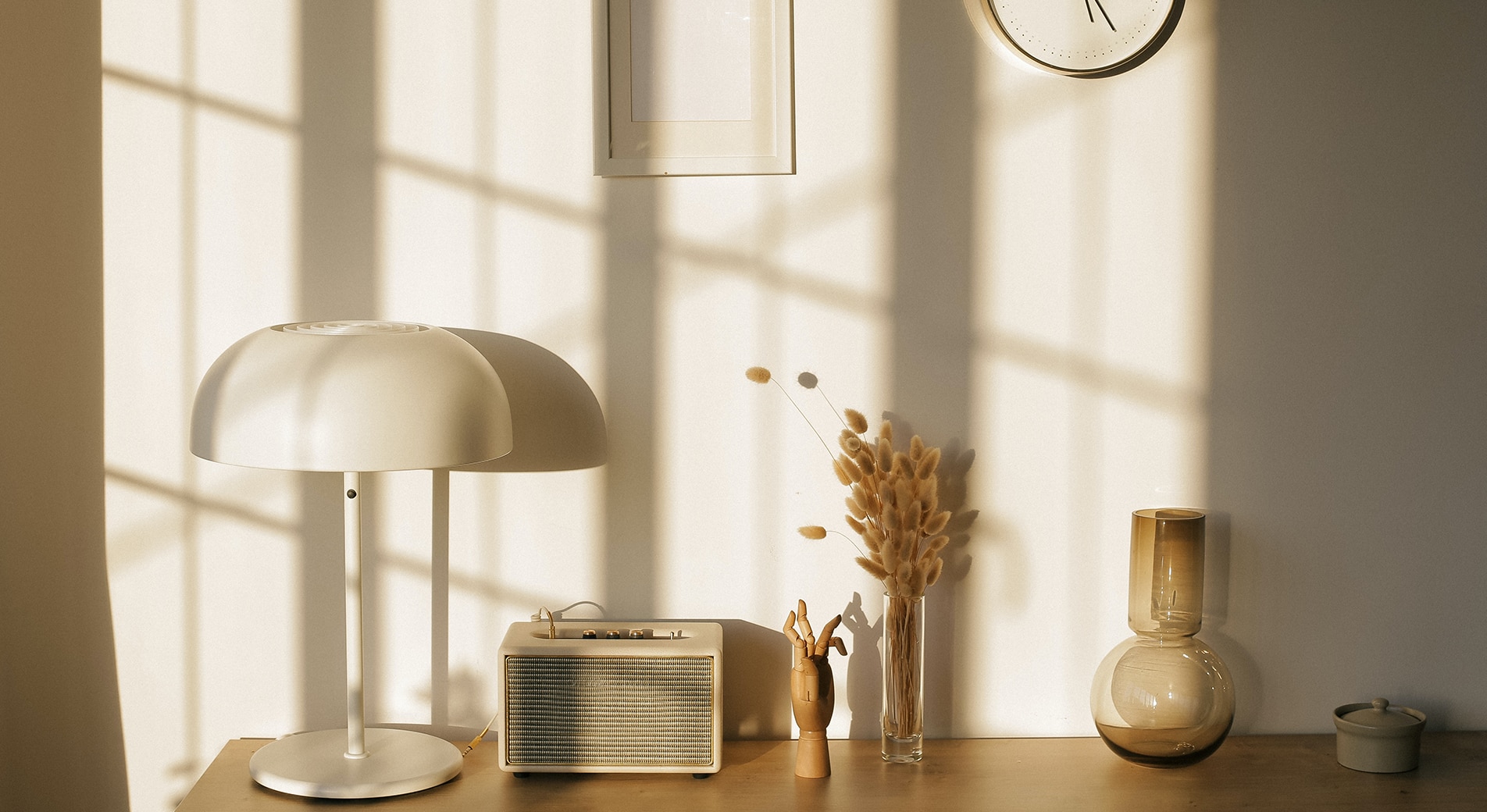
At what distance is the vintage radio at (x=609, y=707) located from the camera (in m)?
1.87

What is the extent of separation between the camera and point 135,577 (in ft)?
6.70

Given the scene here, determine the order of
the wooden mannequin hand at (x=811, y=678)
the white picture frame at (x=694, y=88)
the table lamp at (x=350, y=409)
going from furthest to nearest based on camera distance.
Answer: the white picture frame at (x=694, y=88) < the wooden mannequin hand at (x=811, y=678) < the table lamp at (x=350, y=409)

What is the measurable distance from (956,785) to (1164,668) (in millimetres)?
406

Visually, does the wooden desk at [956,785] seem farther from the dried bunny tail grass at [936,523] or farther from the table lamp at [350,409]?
the dried bunny tail grass at [936,523]

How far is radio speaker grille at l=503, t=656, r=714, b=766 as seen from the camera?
1.87 m

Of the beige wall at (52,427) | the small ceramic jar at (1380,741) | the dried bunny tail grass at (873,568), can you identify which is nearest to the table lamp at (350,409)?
the beige wall at (52,427)

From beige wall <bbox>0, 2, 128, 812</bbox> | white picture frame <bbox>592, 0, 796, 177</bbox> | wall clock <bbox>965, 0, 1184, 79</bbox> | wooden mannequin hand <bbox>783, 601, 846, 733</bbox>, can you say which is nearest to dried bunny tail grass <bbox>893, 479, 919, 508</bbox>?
wooden mannequin hand <bbox>783, 601, 846, 733</bbox>

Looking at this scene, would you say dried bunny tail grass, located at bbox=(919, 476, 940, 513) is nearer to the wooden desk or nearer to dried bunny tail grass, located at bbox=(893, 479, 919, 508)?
dried bunny tail grass, located at bbox=(893, 479, 919, 508)

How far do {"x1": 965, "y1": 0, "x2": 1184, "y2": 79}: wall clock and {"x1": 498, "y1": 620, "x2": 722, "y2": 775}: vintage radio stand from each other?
1138 mm

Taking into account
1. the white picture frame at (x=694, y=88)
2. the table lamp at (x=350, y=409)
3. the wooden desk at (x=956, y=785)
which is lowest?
the wooden desk at (x=956, y=785)

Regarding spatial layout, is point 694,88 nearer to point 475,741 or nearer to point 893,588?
point 893,588

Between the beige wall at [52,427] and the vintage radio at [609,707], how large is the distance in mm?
785

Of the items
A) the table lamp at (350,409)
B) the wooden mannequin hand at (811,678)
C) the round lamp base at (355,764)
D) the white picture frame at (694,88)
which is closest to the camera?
the table lamp at (350,409)

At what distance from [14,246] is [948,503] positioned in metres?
1.67
